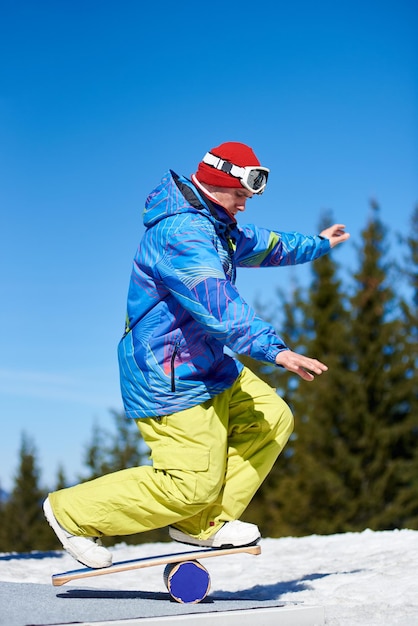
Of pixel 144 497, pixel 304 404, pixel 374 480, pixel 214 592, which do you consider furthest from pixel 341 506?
pixel 144 497

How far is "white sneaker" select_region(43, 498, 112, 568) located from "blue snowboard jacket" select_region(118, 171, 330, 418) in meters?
0.63

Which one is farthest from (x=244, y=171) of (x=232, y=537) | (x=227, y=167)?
(x=232, y=537)

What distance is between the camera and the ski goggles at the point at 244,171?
402 cm

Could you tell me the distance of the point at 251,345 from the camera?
354cm

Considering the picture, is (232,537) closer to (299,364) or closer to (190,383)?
(190,383)

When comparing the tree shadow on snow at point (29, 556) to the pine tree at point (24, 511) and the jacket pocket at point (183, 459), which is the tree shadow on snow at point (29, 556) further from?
the pine tree at point (24, 511)

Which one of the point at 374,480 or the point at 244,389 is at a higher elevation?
the point at 244,389

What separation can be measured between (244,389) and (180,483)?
645 millimetres

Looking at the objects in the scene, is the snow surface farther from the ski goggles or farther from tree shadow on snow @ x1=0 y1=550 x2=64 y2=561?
the ski goggles

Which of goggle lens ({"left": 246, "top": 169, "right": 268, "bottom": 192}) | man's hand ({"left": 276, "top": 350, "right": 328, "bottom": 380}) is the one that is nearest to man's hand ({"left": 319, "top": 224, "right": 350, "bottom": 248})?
goggle lens ({"left": 246, "top": 169, "right": 268, "bottom": 192})

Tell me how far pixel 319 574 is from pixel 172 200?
2.84 metres

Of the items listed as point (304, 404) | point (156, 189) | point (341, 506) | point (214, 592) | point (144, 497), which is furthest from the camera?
point (304, 404)

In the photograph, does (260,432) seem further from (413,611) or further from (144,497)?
(413,611)

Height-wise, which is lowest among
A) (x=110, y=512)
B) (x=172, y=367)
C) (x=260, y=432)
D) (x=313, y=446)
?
(x=313, y=446)
